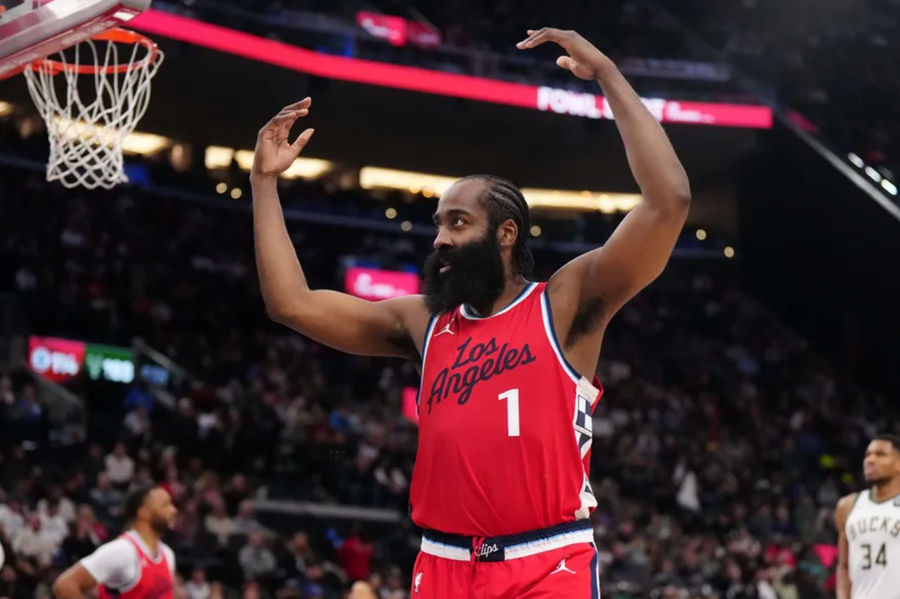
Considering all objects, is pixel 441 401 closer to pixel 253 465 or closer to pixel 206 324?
pixel 253 465

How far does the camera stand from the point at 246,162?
25.1 meters

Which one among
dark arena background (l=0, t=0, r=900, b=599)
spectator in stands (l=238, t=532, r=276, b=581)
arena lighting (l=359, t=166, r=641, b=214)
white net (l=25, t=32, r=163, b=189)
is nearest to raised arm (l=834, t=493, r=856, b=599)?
white net (l=25, t=32, r=163, b=189)

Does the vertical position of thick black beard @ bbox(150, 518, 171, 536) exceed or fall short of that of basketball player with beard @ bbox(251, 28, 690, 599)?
it falls short

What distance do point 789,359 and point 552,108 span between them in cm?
645

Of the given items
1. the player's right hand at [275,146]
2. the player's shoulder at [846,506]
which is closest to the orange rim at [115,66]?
the player's right hand at [275,146]

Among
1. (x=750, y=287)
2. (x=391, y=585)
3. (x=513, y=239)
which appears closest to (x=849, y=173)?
(x=750, y=287)

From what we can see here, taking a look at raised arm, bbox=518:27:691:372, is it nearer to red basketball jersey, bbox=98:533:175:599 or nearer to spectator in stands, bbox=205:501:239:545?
red basketball jersey, bbox=98:533:175:599

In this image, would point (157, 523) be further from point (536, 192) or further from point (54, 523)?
point (536, 192)

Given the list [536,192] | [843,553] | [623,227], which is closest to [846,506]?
[843,553]

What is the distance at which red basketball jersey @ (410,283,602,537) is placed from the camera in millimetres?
3227

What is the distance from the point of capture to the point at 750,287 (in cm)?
2570

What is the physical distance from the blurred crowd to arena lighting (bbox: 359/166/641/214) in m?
2.73

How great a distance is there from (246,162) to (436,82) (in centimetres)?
576

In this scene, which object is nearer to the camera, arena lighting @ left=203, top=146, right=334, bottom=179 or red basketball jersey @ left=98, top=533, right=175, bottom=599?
red basketball jersey @ left=98, top=533, right=175, bottom=599
